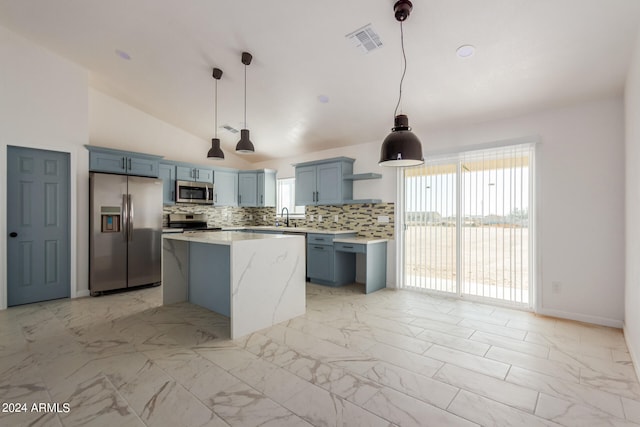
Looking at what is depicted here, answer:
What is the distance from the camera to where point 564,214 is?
3.34 m

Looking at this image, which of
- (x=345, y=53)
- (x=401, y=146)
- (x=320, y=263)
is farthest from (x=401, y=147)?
(x=320, y=263)

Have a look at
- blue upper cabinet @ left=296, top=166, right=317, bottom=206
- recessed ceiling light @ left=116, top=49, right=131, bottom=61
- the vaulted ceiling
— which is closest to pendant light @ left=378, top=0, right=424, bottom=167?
the vaulted ceiling

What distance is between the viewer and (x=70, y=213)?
4156mm

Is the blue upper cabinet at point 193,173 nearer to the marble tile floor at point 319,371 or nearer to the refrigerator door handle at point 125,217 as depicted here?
the refrigerator door handle at point 125,217

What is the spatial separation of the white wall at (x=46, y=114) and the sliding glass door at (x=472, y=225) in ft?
15.0

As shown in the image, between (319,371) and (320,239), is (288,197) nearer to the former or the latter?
(320,239)

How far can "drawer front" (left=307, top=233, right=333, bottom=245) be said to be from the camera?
15.6ft

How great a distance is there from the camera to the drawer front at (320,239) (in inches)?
188

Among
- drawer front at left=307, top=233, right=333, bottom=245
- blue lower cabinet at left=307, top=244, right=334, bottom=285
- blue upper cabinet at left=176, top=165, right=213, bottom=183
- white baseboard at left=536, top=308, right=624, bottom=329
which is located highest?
→ blue upper cabinet at left=176, top=165, right=213, bottom=183

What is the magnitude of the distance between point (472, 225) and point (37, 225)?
5551 millimetres

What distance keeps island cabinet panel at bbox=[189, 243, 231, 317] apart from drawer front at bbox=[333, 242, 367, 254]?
184cm

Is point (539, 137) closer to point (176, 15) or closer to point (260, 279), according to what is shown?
point (260, 279)

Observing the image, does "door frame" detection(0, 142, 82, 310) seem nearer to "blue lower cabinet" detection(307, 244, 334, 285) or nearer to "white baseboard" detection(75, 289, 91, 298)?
"white baseboard" detection(75, 289, 91, 298)

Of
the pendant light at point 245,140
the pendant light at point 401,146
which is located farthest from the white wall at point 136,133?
the pendant light at point 401,146
